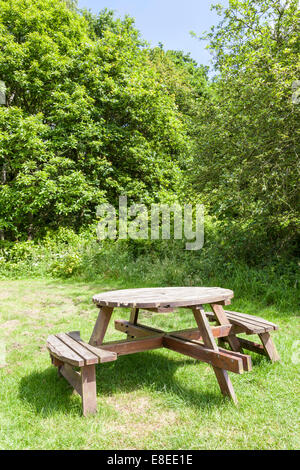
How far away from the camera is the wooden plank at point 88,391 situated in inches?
104

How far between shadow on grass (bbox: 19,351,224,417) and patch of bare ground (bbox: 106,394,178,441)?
0.19 m

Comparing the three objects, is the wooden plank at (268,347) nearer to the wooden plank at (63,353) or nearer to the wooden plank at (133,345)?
the wooden plank at (133,345)

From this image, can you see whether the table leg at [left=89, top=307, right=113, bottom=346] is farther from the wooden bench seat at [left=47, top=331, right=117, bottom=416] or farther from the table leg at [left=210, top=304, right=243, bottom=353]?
the table leg at [left=210, top=304, right=243, bottom=353]

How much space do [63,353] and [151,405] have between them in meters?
0.86

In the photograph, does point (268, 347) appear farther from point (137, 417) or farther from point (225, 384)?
point (137, 417)

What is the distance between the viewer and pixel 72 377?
119 inches

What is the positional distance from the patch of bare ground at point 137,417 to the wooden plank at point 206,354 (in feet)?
1.78

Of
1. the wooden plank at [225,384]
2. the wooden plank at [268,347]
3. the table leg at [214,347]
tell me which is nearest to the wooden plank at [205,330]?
the table leg at [214,347]

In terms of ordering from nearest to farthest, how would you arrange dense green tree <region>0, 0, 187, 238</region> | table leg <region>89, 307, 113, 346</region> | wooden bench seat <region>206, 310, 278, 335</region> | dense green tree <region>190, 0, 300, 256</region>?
table leg <region>89, 307, 113, 346</region> → wooden bench seat <region>206, 310, 278, 335</region> → dense green tree <region>190, 0, 300, 256</region> → dense green tree <region>0, 0, 187, 238</region>

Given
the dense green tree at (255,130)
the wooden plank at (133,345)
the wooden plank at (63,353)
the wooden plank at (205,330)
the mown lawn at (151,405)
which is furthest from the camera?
the dense green tree at (255,130)

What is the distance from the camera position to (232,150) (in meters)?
7.45

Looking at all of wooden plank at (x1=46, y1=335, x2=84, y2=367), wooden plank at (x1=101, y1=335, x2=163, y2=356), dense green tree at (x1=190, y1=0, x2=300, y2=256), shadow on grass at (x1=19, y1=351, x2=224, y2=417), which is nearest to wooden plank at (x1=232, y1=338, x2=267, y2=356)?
shadow on grass at (x1=19, y1=351, x2=224, y2=417)

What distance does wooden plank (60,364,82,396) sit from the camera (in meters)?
2.82

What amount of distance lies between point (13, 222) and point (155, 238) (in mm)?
5496
